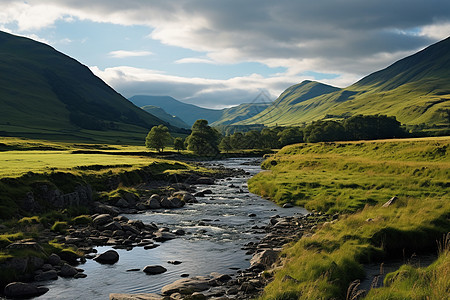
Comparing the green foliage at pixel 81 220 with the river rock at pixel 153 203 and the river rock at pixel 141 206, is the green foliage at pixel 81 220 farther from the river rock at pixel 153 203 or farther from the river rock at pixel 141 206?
the river rock at pixel 153 203

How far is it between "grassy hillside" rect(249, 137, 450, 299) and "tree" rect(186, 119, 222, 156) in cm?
10184

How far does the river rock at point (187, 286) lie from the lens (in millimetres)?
18625

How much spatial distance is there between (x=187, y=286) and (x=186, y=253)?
7.25m

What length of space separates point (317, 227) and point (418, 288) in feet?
56.2

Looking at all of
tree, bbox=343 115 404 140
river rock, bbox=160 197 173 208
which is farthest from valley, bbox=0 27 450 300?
tree, bbox=343 115 404 140

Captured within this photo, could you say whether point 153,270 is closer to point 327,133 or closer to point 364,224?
point 364,224

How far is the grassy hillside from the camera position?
1564 centimetres

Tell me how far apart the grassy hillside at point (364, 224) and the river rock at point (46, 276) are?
1344cm

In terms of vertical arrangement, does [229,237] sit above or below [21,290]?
below

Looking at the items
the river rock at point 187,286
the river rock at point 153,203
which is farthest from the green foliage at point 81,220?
the river rock at point 187,286

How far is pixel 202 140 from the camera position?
162875 millimetres

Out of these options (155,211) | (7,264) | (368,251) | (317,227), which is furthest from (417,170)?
(7,264)

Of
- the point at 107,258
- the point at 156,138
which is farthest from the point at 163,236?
the point at 156,138

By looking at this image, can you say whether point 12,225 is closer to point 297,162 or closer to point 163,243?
point 163,243
